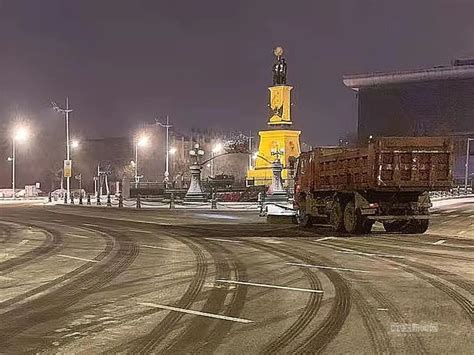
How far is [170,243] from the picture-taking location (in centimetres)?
1748

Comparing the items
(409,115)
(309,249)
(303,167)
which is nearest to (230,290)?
(309,249)

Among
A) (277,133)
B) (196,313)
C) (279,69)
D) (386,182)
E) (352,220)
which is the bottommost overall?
(196,313)

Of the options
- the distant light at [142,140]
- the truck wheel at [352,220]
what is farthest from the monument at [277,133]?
the truck wheel at [352,220]

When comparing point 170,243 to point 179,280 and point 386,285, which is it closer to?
point 179,280

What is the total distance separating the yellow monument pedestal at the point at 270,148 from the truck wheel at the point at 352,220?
3788 cm

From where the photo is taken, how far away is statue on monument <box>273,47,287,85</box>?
64.0 meters

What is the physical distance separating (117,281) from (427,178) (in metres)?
11.3

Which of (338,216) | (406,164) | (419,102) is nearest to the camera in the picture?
(406,164)

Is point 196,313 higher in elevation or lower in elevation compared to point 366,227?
lower

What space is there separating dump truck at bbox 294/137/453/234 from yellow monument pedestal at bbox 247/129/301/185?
121ft

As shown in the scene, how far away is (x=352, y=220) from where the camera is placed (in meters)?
20.5

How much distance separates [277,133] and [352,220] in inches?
1602

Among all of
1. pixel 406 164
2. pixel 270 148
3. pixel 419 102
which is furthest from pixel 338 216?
pixel 419 102

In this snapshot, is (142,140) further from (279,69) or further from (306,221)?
(306,221)
